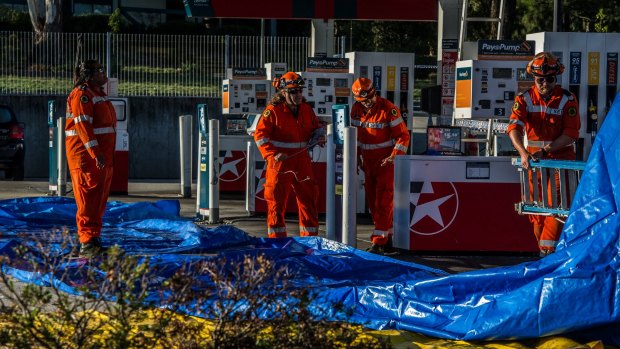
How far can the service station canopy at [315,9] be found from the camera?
22.8m

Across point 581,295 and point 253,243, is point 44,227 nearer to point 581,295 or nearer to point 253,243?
point 253,243

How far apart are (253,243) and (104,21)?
96.5ft

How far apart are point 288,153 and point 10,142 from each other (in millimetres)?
13009

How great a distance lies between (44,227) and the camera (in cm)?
1451

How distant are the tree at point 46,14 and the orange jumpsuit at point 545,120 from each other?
2564 cm

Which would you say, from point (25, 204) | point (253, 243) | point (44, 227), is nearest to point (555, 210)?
point (253, 243)

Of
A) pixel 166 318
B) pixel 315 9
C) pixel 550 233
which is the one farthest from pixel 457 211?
pixel 315 9

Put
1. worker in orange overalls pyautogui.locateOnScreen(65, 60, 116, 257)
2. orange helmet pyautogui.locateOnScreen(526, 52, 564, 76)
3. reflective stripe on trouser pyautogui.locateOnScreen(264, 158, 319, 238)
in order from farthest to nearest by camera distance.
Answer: reflective stripe on trouser pyautogui.locateOnScreen(264, 158, 319, 238)
worker in orange overalls pyautogui.locateOnScreen(65, 60, 116, 257)
orange helmet pyautogui.locateOnScreen(526, 52, 564, 76)

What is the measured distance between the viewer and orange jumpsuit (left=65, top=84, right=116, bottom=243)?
39.3 feet

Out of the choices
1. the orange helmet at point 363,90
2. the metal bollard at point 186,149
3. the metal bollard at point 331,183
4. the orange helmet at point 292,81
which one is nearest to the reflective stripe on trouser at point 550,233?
the metal bollard at point 331,183

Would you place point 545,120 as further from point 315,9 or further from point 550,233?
point 315,9

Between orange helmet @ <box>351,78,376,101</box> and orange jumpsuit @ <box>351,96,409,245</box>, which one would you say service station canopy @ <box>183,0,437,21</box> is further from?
orange jumpsuit @ <box>351,96,409,245</box>

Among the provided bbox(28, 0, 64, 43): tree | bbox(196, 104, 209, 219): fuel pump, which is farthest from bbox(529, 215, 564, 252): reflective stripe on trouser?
bbox(28, 0, 64, 43): tree

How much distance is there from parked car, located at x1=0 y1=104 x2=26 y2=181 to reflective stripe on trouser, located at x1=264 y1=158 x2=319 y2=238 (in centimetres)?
1283
